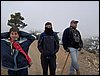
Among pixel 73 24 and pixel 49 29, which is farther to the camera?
pixel 73 24

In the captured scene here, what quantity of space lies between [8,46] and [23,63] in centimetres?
50

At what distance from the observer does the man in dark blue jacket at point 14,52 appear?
778 centimetres

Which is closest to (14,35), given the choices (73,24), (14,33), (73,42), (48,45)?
(14,33)

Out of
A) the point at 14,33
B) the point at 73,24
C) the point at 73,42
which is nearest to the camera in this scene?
the point at 14,33

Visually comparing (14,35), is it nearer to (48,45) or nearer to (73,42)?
(48,45)

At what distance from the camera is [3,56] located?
25.6ft

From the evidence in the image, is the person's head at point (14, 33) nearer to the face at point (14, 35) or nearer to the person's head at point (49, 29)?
the face at point (14, 35)

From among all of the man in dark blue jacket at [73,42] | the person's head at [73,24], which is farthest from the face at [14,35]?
the person's head at [73,24]

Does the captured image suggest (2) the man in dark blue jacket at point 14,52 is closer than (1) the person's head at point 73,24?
Yes

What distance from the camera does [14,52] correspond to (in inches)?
307

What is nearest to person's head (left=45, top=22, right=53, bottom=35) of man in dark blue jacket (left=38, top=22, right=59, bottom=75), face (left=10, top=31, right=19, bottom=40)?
man in dark blue jacket (left=38, top=22, right=59, bottom=75)

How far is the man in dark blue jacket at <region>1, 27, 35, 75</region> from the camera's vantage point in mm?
7777

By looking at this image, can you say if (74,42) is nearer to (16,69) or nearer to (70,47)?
(70,47)

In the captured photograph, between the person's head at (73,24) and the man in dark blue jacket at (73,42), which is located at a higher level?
the person's head at (73,24)
